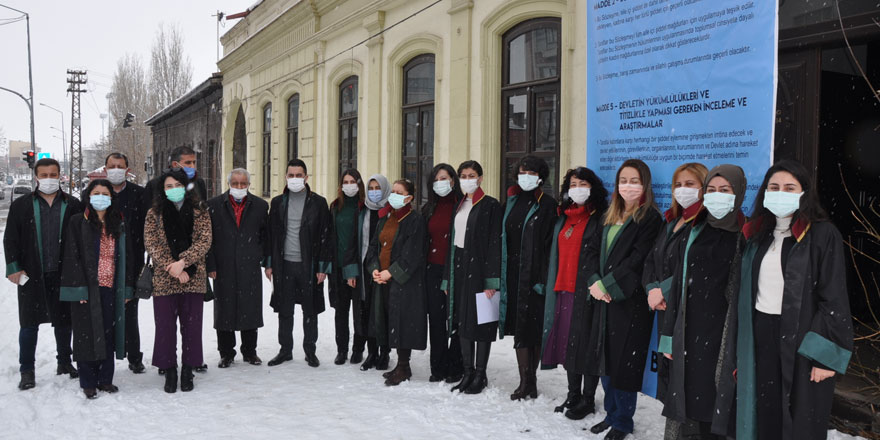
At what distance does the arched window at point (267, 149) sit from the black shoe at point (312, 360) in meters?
10.9

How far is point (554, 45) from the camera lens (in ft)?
25.0

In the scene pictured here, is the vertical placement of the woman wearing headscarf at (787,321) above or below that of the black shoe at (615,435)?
above

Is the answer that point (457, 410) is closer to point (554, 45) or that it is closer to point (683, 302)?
point (683, 302)

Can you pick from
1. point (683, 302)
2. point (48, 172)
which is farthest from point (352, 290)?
point (683, 302)

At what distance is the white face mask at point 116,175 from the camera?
6062mm

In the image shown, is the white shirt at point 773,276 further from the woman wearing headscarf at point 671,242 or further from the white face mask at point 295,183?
the white face mask at point 295,183

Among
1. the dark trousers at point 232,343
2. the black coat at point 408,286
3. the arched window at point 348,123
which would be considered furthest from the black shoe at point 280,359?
the arched window at point 348,123

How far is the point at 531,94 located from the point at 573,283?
12.4ft

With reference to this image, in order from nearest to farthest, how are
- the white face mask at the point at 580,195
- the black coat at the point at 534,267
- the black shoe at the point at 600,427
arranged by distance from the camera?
the black shoe at the point at 600,427 < the white face mask at the point at 580,195 < the black coat at the point at 534,267

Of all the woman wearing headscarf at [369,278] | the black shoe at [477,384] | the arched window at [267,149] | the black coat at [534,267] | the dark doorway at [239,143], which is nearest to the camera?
the black coat at [534,267]

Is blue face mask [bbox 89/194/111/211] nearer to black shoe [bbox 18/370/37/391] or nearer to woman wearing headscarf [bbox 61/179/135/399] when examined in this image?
woman wearing headscarf [bbox 61/179/135/399]

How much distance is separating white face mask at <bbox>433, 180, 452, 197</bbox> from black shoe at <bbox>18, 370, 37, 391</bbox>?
3.70 metres

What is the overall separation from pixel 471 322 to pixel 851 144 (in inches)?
139

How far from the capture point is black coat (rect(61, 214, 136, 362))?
5289 millimetres
